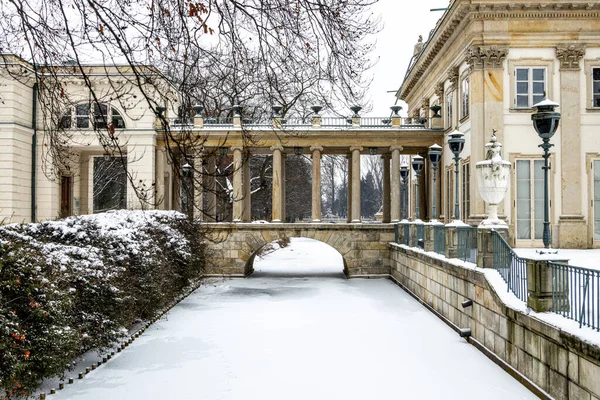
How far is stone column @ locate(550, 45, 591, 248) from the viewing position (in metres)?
21.9

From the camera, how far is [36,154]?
29.1 m

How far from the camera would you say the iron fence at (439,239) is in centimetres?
1688

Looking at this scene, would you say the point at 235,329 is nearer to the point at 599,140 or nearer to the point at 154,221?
the point at 154,221

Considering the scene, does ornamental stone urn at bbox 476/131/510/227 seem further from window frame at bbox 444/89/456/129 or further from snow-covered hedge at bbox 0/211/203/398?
window frame at bbox 444/89/456/129

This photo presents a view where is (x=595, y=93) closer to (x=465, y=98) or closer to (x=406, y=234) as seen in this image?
(x=465, y=98)

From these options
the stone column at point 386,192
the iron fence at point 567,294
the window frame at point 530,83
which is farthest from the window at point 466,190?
the iron fence at point 567,294

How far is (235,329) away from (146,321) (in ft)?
9.31

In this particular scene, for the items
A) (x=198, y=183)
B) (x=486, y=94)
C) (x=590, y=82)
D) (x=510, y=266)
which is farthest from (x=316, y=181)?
(x=198, y=183)

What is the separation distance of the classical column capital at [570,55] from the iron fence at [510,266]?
42.8 feet

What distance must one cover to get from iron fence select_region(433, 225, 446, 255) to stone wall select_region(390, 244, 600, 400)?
0.41 m

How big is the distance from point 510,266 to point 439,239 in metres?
6.46

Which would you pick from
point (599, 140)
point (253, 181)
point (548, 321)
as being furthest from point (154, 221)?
point (253, 181)

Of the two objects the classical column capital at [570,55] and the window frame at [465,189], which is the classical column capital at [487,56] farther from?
the window frame at [465,189]

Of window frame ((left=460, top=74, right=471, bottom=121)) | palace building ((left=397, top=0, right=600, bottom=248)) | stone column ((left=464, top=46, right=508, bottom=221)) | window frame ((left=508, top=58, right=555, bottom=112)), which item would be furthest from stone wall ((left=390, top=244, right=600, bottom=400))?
window frame ((left=460, top=74, right=471, bottom=121))
